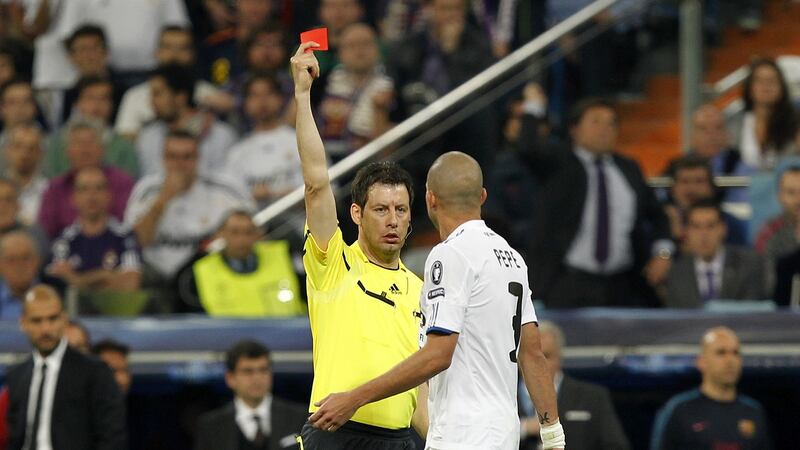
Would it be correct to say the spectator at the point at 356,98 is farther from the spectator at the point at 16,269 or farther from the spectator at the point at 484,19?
the spectator at the point at 16,269

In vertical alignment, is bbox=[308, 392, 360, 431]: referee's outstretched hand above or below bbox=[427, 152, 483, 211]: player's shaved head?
below

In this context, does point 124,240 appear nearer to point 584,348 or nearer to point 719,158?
point 584,348

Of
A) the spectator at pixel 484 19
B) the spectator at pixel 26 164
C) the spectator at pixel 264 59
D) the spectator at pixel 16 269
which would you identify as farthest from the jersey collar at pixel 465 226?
the spectator at pixel 484 19

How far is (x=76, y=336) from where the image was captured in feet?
35.6

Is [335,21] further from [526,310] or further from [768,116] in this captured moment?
[526,310]

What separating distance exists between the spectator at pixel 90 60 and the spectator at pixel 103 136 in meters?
0.04

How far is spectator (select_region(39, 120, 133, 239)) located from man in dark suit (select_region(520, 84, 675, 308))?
9.79 ft

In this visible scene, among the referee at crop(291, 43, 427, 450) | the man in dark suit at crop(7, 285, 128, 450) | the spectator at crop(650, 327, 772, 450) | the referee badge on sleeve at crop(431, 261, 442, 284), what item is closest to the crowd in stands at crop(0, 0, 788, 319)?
the spectator at crop(650, 327, 772, 450)

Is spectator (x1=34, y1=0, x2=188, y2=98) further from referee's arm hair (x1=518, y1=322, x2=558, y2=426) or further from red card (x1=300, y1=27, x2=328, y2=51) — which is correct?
referee's arm hair (x1=518, y1=322, x2=558, y2=426)

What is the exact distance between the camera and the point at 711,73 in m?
14.3

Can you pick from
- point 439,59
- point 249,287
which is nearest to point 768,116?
point 439,59

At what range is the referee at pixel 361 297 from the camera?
6965 mm

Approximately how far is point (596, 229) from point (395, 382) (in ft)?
17.1

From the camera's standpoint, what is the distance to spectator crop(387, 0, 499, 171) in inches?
510
